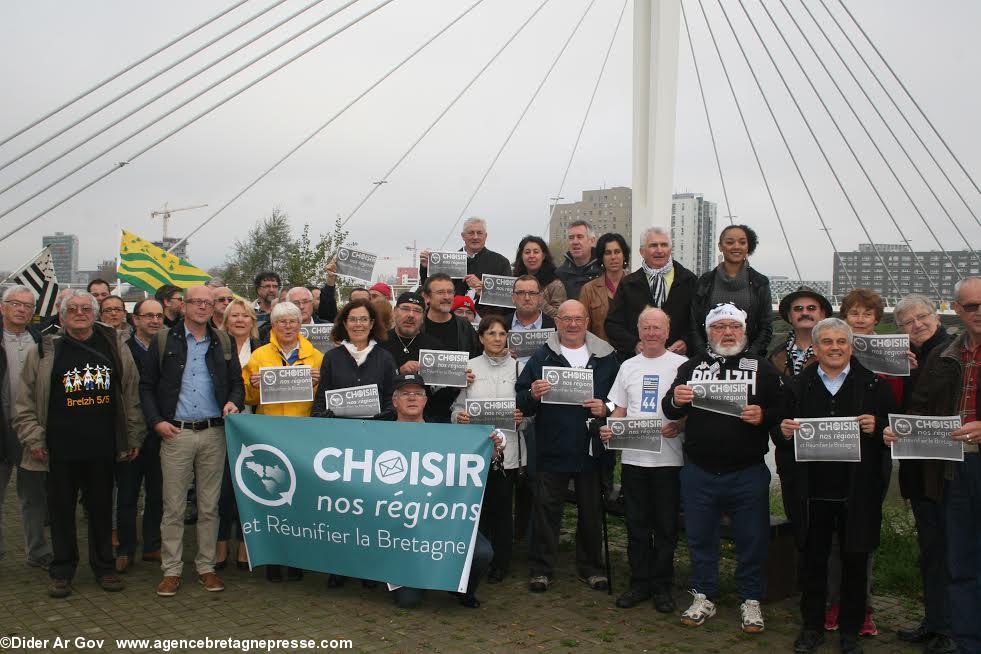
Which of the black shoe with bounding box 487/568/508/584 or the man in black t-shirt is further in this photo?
the black shoe with bounding box 487/568/508/584

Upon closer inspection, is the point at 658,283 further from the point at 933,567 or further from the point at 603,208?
the point at 603,208

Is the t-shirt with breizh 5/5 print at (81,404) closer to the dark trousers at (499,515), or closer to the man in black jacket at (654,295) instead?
the dark trousers at (499,515)

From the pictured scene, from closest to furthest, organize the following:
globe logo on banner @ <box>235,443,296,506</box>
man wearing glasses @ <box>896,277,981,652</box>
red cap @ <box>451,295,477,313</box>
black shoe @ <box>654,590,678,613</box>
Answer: man wearing glasses @ <box>896,277,981,652</box>, black shoe @ <box>654,590,678,613</box>, globe logo on banner @ <box>235,443,296,506</box>, red cap @ <box>451,295,477,313</box>

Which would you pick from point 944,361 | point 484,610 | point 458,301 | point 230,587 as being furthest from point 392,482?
point 944,361

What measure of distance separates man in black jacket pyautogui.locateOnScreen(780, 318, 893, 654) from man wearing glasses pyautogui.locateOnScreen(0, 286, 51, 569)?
18.4ft

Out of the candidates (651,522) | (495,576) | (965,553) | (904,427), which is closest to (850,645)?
(965,553)

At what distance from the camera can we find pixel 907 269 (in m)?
16.9

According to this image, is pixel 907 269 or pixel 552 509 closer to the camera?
pixel 552 509

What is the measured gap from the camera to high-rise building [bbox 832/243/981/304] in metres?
12.2

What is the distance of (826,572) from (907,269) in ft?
42.6

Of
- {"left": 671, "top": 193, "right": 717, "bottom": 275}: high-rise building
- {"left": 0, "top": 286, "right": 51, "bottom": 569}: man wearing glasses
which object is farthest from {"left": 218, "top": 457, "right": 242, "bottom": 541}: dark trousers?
{"left": 671, "top": 193, "right": 717, "bottom": 275}: high-rise building

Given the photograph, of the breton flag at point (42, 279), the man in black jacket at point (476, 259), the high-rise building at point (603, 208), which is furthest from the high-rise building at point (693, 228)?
the breton flag at point (42, 279)

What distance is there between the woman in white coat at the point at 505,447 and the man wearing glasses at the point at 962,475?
8.86ft

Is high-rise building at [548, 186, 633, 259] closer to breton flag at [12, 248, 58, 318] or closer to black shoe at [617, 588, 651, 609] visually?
breton flag at [12, 248, 58, 318]
